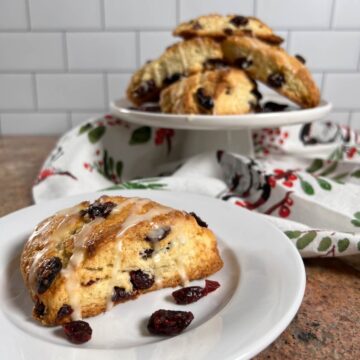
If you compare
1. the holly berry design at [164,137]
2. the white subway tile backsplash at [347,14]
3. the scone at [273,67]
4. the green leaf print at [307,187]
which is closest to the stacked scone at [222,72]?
the scone at [273,67]

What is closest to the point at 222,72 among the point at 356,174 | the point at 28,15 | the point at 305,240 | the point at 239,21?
the point at 239,21

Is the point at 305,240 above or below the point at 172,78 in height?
below

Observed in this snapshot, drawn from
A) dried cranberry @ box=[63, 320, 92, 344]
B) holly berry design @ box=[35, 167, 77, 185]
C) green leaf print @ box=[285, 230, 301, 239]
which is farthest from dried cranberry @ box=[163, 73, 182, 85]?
dried cranberry @ box=[63, 320, 92, 344]

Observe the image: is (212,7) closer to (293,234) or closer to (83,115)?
(83,115)

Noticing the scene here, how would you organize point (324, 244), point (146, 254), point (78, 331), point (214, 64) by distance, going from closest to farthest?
point (78, 331)
point (146, 254)
point (324, 244)
point (214, 64)

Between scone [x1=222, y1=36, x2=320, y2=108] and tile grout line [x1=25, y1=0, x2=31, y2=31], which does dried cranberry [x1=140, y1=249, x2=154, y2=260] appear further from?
tile grout line [x1=25, y1=0, x2=31, y2=31]

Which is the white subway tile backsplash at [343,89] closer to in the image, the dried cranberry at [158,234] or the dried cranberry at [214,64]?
the dried cranberry at [214,64]
